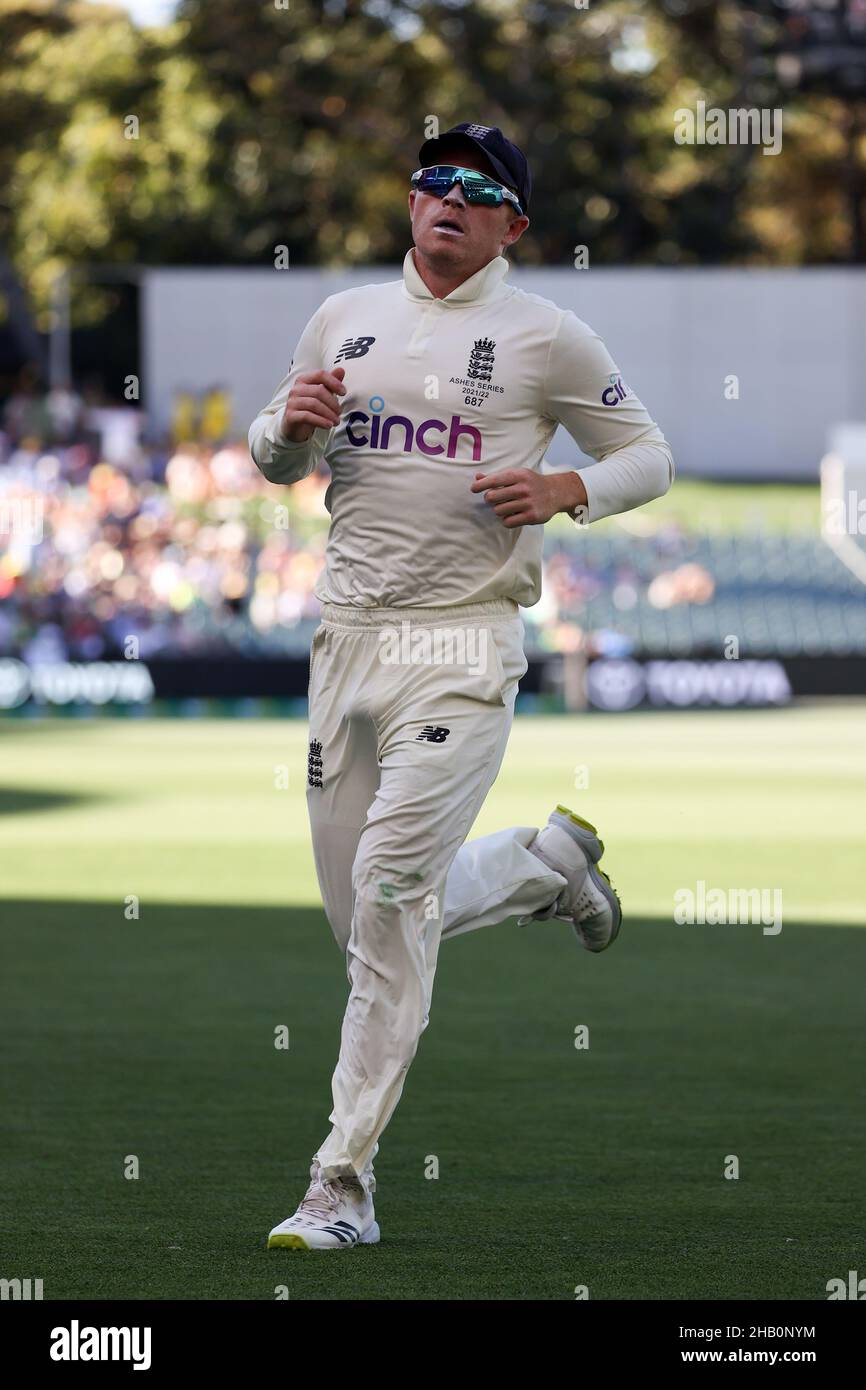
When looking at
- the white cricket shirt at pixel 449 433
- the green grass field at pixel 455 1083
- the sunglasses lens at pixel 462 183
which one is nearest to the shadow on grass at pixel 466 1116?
the green grass field at pixel 455 1083

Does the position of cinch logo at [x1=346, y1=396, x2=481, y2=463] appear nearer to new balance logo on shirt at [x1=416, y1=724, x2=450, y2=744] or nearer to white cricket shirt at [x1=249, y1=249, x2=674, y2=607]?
white cricket shirt at [x1=249, y1=249, x2=674, y2=607]

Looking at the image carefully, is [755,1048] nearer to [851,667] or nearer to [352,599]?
[352,599]

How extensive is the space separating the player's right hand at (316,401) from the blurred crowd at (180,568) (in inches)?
957

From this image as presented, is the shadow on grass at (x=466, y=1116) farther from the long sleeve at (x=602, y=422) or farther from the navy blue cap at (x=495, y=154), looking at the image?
the navy blue cap at (x=495, y=154)

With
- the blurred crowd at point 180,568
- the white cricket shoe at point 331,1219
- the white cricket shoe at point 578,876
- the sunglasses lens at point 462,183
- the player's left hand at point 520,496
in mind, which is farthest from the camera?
the blurred crowd at point 180,568

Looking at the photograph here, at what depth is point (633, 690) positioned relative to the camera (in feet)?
99.0

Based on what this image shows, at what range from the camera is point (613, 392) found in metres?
5.35

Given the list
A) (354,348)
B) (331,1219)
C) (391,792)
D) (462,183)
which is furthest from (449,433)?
(331,1219)

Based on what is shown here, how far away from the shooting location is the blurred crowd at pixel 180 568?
99.2 feet

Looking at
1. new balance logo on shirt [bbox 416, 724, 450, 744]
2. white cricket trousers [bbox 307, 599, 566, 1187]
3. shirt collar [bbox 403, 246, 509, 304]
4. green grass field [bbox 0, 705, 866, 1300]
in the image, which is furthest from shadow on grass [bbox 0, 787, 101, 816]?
new balance logo on shirt [bbox 416, 724, 450, 744]

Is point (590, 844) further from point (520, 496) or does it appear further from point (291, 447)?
point (291, 447)

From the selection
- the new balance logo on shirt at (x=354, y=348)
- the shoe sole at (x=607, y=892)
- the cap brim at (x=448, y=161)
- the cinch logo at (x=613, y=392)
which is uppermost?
the cap brim at (x=448, y=161)

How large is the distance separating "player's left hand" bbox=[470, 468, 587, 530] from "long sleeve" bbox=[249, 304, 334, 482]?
1.61 ft
